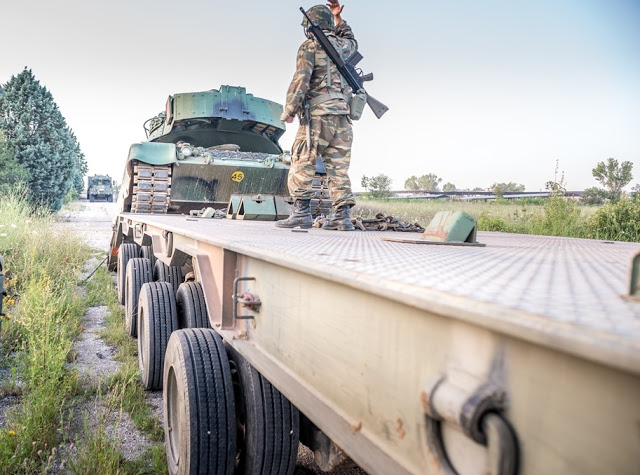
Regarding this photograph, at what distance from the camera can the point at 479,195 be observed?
29328 mm

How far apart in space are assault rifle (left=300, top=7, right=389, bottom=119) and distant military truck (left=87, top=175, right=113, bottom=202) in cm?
4241

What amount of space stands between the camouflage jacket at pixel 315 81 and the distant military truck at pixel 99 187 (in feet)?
141

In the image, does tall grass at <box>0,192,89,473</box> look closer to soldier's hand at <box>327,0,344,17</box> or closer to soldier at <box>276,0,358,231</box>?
soldier at <box>276,0,358,231</box>

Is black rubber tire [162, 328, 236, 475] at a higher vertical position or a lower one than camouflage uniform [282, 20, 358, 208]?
lower

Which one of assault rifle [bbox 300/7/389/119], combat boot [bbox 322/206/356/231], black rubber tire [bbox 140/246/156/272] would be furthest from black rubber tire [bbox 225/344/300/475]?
black rubber tire [bbox 140/246/156/272]

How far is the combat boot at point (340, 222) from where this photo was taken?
3.92 meters

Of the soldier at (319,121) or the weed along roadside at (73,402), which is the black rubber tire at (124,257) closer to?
the weed along roadside at (73,402)

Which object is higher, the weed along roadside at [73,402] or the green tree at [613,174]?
the green tree at [613,174]


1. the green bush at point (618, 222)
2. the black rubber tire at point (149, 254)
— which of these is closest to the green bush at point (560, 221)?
the green bush at point (618, 222)

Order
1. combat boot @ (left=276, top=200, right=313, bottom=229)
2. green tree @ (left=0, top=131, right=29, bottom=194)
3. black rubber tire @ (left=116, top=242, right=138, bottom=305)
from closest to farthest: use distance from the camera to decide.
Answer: combat boot @ (left=276, top=200, right=313, bottom=229), black rubber tire @ (left=116, top=242, right=138, bottom=305), green tree @ (left=0, top=131, right=29, bottom=194)

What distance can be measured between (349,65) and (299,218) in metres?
1.50

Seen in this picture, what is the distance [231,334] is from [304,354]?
1.98 feet

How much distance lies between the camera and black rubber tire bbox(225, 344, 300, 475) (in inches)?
74.9

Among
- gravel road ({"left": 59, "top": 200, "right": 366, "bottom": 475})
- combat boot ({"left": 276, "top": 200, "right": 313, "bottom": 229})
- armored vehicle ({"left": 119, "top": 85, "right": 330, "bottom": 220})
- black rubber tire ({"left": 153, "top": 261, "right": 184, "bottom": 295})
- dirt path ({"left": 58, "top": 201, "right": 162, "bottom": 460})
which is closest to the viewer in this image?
gravel road ({"left": 59, "top": 200, "right": 366, "bottom": 475})
